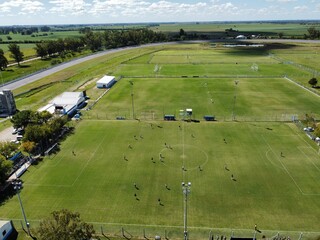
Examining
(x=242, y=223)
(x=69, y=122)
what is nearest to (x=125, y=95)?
(x=69, y=122)

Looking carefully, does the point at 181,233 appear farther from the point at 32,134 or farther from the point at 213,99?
the point at 213,99

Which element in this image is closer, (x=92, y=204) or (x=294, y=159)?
(x=92, y=204)

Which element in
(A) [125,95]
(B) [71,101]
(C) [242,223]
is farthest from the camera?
(A) [125,95]

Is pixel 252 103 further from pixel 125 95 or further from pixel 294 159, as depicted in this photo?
pixel 125 95

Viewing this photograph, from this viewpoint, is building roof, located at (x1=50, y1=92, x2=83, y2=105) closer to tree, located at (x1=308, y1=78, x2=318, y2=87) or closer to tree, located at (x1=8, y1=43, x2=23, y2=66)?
tree, located at (x1=308, y1=78, x2=318, y2=87)

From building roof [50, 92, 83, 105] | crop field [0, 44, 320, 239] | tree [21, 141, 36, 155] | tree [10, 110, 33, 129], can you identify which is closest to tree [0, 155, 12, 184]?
crop field [0, 44, 320, 239]

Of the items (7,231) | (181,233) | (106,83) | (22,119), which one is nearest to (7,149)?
(22,119)

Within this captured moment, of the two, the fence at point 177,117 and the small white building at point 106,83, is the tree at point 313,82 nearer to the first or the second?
the fence at point 177,117

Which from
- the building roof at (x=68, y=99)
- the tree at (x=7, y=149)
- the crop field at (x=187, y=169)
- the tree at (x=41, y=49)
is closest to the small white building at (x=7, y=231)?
the crop field at (x=187, y=169)
